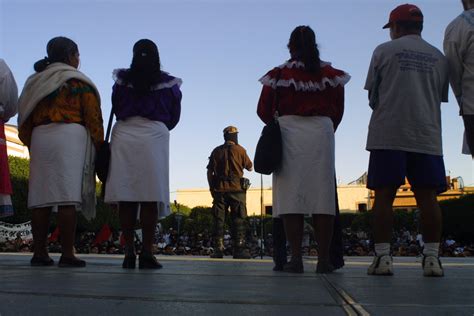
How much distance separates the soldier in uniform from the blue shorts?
16.8ft

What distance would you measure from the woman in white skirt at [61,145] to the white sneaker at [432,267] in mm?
2555

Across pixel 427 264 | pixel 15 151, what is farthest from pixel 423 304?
pixel 15 151

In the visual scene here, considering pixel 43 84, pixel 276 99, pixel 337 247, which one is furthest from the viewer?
pixel 43 84

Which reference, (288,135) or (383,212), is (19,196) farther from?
(383,212)

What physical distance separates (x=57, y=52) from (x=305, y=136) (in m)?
2.30

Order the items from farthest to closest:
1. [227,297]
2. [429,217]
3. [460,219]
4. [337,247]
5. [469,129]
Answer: [460,219] < [337,247] < [429,217] < [469,129] < [227,297]

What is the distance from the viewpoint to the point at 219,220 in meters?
9.49

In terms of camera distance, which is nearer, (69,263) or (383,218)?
(383,218)

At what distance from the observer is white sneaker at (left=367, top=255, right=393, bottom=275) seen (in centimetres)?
402

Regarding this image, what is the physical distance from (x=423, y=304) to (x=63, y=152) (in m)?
3.34

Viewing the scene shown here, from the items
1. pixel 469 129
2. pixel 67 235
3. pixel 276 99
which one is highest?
pixel 276 99

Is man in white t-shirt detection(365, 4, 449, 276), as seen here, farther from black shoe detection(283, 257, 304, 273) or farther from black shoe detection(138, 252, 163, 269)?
black shoe detection(138, 252, 163, 269)

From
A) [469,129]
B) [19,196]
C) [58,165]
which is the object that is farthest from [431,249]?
[19,196]

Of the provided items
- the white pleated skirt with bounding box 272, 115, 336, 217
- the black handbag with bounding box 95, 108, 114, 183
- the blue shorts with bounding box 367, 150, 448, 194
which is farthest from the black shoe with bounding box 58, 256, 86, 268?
the blue shorts with bounding box 367, 150, 448, 194
